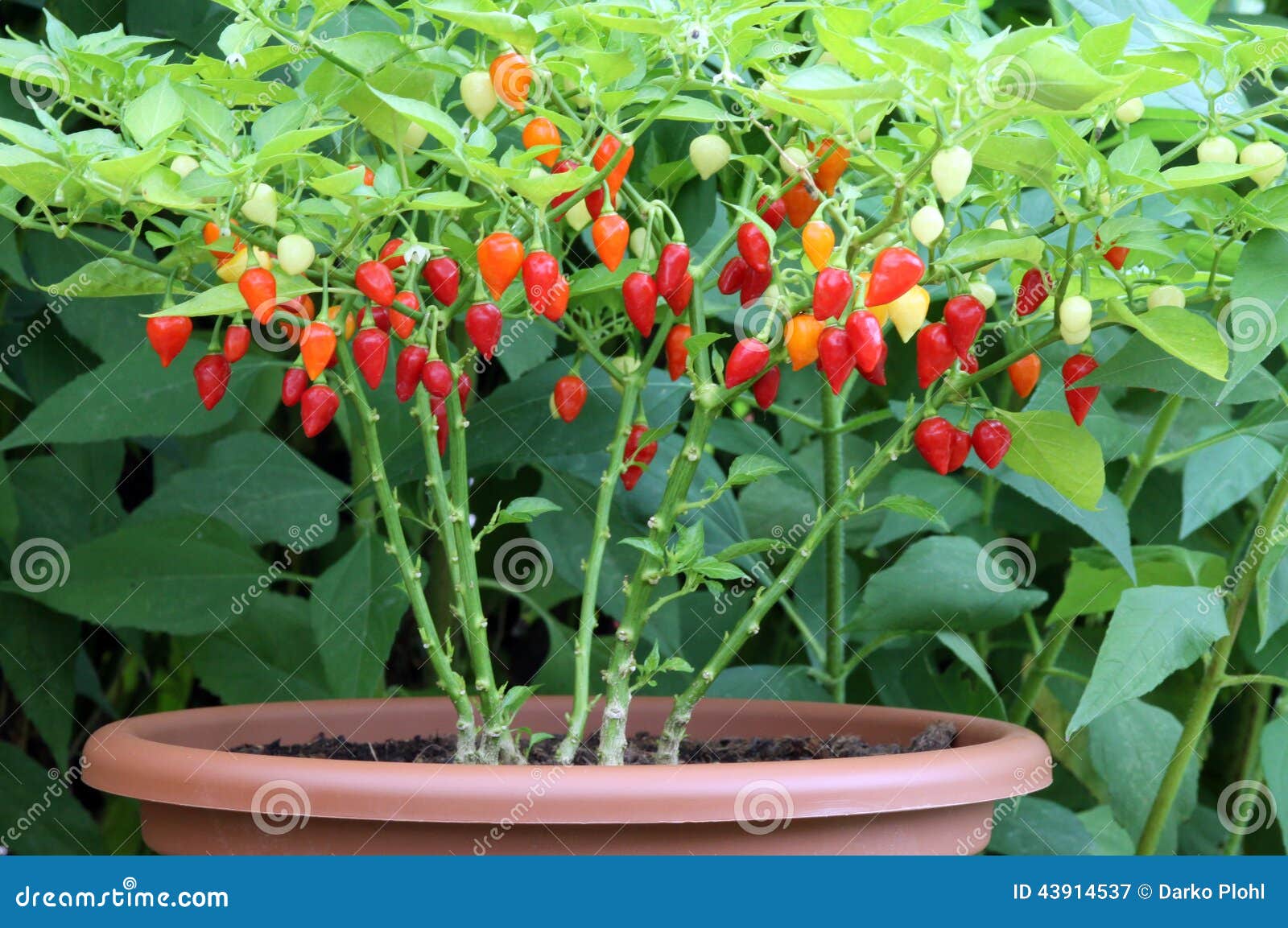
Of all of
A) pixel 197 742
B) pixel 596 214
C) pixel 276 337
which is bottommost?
pixel 197 742

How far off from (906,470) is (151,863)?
0.53 m

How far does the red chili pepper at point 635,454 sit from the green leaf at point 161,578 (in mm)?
326

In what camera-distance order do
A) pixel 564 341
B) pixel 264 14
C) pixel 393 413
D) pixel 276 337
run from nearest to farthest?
pixel 264 14 → pixel 276 337 → pixel 393 413 → pixel 564 341

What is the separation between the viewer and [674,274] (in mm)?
559

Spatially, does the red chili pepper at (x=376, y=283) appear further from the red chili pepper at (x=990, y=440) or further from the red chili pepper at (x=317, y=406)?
the red chili pepper at (x=990, y=440)

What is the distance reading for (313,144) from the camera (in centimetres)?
64

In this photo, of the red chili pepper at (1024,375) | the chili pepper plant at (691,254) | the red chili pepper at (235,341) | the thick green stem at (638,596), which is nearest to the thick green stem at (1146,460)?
the chili pepper plant at (691,254)

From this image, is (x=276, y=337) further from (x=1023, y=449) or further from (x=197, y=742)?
(x=1023, y=449)

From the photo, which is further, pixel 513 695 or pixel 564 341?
pixel 564 341

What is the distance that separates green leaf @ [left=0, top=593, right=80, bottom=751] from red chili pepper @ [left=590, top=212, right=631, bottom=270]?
0.60 m

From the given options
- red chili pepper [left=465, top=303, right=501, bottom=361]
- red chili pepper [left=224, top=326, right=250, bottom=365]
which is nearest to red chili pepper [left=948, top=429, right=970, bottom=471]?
red chili pepper [left=465, top=303, right=501, bottom=361]

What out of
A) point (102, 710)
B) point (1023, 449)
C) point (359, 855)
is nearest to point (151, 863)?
point (359, 855)

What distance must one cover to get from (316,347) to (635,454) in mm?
180

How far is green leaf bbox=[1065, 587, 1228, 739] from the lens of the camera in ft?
1.99
